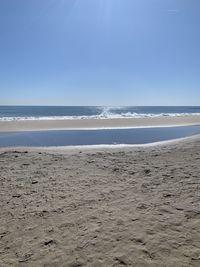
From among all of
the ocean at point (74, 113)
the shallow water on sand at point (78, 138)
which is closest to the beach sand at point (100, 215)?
the shallow water on sand at point (78, 138)

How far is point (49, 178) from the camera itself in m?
7.44

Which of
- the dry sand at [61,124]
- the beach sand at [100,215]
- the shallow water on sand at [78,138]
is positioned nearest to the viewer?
the beach sand at [100,215]

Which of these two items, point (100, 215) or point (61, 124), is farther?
point (61, 124)

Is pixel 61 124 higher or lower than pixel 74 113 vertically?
lower

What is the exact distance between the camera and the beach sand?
12.3 ft

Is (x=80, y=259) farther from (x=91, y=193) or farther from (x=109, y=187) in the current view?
(x=109, y=187)

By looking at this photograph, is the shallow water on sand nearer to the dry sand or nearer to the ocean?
the dry sand

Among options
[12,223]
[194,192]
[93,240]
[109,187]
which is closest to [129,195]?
[109,187]

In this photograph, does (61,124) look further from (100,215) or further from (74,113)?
(74,113)

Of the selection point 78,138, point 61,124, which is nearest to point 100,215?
point 78,138

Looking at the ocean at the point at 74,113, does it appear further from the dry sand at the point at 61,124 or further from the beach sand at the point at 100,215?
the beach sand at the point at 100,215

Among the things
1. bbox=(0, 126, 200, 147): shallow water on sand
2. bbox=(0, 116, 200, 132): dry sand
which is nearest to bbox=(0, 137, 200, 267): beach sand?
bbox=(0, 126, 200, 147): shallow water on sand

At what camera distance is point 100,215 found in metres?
4.98

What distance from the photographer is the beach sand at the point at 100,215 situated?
376 cm
